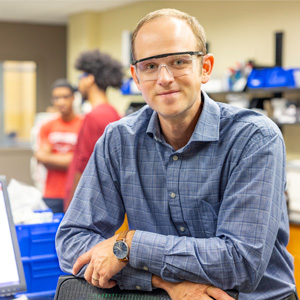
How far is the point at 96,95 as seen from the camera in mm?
3406

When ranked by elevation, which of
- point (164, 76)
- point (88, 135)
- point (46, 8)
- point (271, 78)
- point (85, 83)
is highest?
point (46, 8)

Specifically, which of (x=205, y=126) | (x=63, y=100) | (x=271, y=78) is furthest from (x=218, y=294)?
(x=271, y=78)

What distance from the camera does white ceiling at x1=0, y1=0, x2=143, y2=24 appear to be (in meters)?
7.22

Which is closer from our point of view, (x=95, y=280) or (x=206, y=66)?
(x=95, y=280)

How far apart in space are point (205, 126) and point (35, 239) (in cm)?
80

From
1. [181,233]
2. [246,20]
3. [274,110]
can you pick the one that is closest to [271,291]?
[181,233]

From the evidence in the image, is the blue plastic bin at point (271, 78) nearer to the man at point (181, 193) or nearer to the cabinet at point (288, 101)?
Answer: the cabinet at point (288, 101)

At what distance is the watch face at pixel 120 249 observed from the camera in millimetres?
1299

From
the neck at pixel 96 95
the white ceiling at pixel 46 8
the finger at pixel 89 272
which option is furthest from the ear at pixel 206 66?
the white ceiling at pixel 46 8

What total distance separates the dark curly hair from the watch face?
2224 mm

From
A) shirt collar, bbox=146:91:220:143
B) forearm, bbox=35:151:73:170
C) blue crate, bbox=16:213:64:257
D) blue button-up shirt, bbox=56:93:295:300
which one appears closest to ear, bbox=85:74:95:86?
forearm, bbox=35:151:73:170

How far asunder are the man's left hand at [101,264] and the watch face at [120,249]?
1 cm

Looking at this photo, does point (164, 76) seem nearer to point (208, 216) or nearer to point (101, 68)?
point (208, 216)

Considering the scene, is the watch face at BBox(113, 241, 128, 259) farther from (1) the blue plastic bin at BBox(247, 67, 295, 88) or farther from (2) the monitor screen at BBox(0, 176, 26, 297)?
(1) the blue plastic bin at BBox(247, 67, 295, 88)
